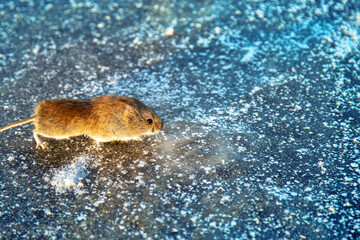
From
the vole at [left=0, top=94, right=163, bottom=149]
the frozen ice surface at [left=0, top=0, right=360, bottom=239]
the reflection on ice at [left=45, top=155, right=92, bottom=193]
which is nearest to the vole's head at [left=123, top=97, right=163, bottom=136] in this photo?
the vole at [left=0, top=94, right=163, bottom=149]

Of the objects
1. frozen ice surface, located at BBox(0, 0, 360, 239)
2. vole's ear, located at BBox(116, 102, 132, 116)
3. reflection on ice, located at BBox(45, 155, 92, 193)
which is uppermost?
vole's ear, located at BBox(116, 102, 132, 116)

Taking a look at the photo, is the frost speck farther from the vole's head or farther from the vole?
the vole's head

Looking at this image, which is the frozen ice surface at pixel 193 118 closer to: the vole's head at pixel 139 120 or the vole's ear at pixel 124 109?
the vole's head at pixel 139 120

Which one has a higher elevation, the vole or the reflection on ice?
the vole

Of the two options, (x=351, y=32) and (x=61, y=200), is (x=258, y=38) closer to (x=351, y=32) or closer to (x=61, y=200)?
(x=351, y=32)

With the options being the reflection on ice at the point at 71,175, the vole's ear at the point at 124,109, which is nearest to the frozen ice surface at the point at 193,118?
the reflection on ice at the point at 71,175

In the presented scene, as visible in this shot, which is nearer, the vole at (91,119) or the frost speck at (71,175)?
the frost speck at (71,175)

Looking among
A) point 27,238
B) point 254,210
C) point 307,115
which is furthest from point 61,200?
point 307,115
